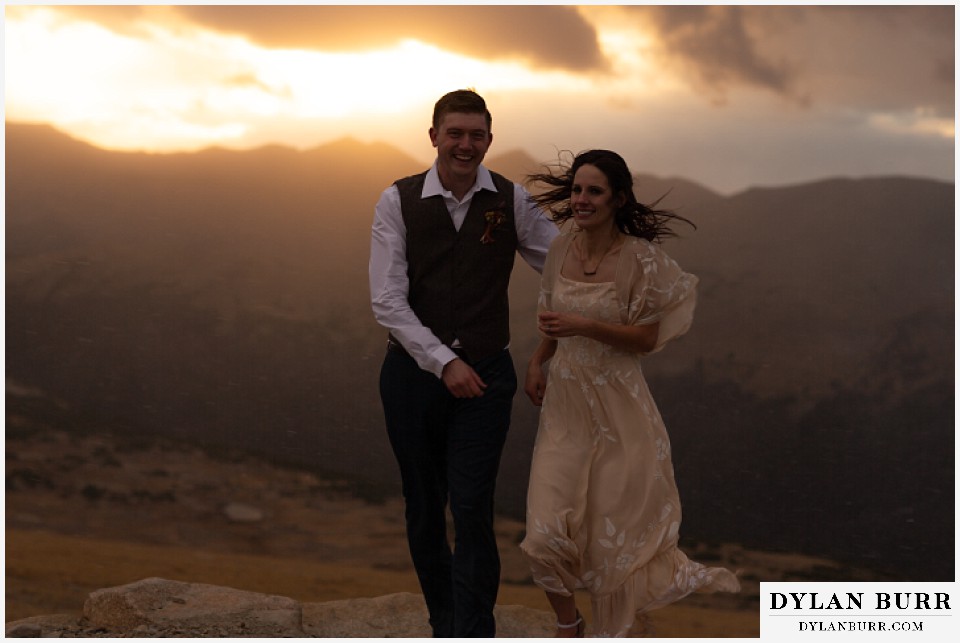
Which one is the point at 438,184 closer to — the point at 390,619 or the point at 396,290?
the point at 396,290

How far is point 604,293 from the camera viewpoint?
352 centimetres

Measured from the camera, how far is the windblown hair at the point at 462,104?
3.52m

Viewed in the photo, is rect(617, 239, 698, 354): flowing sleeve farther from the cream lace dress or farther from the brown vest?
the brown vest

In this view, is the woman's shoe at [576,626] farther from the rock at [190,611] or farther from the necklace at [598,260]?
the rock at [190,611]

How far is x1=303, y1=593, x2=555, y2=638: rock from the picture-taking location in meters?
4.93

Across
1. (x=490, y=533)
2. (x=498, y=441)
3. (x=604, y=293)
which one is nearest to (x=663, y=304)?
(x=604, y=293)

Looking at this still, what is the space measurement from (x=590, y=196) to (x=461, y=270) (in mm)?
458

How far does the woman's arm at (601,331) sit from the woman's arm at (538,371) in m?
0.15

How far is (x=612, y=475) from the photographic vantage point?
143 inches

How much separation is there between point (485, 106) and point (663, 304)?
81 cm

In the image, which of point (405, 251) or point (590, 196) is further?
point (405, 251)

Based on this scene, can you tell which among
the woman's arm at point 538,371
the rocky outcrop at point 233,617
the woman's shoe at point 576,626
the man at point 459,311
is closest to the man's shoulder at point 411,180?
the man at point 459,311

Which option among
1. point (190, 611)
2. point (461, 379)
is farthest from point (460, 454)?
point (190, 611)

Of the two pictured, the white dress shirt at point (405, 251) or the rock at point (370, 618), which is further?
the rock at point (370, 618)
